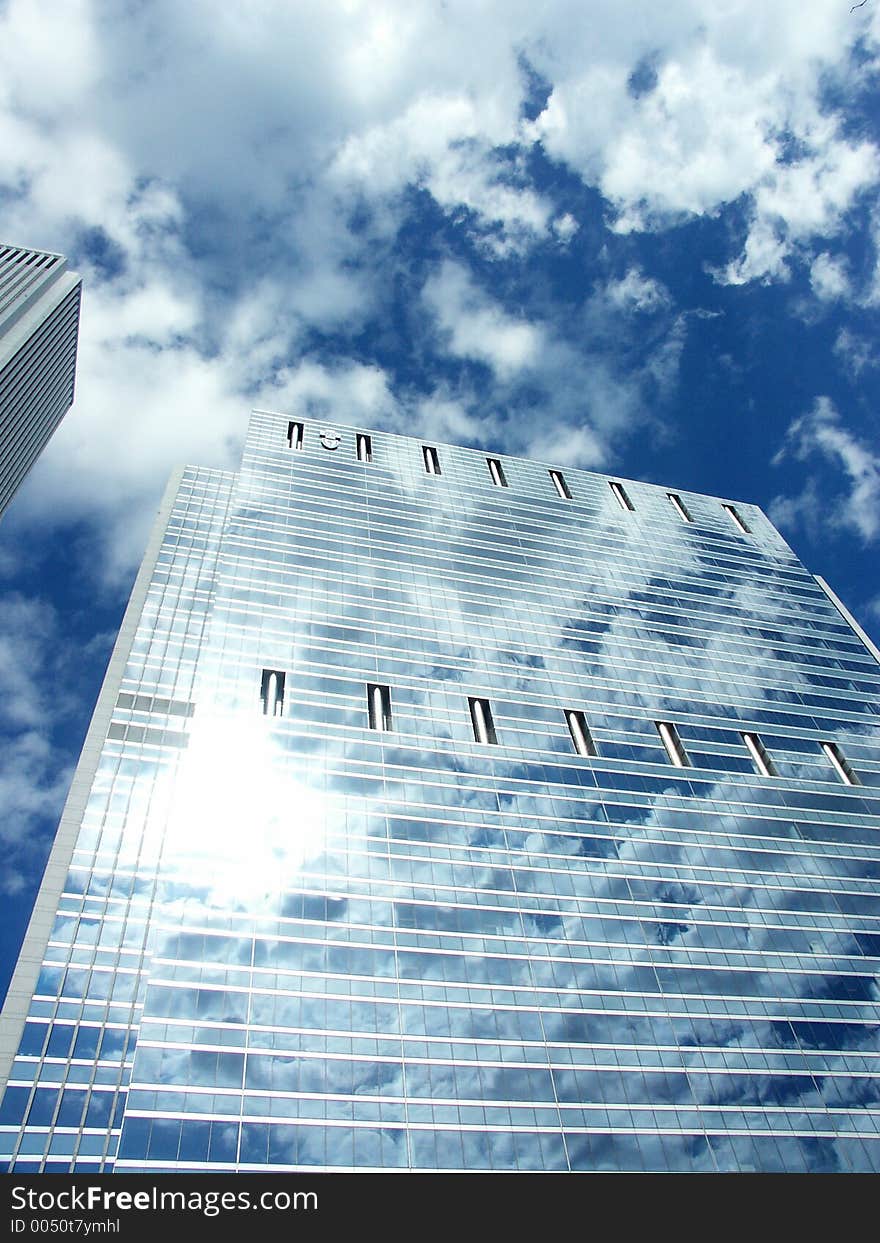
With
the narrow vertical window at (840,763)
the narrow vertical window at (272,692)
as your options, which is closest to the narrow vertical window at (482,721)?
the narrow vertical window at (272,692)

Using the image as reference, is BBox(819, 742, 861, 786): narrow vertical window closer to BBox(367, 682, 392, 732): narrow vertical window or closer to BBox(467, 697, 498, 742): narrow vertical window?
BBox(467, 697, 498, 742): narrow vertical window

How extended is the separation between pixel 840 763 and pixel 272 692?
223 ft

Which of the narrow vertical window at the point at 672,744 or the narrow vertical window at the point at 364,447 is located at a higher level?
the narrow vertical window at the point at 364,447

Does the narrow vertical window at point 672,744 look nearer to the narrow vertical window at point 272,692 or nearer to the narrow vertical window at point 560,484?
the narrow vertical window at point 272,692

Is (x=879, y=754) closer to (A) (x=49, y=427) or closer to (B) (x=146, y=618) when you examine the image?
(B) (x=146, y=618)

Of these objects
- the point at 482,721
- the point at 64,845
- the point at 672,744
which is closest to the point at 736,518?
the point at 672,744

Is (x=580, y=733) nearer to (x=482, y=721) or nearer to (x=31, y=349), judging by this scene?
(x=482, y=721)

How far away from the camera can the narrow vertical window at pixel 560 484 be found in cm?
12575

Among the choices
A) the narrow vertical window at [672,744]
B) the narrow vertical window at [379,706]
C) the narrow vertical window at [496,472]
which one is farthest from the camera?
the narrow vertical window at [496,472]

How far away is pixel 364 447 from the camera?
120 metres

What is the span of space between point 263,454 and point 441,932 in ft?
230

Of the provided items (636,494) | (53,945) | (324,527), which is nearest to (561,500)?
(636,494)

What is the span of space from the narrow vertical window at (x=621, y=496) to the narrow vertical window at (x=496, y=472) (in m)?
19.1

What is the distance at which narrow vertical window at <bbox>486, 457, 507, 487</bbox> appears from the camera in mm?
123188
